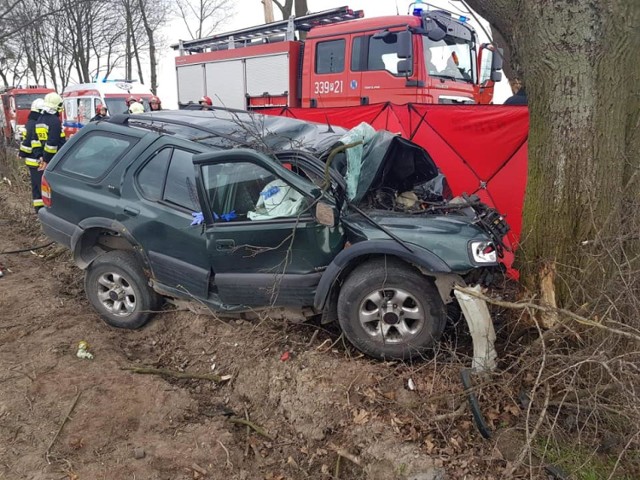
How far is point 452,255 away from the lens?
11.4ft

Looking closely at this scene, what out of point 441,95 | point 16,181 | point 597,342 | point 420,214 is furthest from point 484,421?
point 16,181

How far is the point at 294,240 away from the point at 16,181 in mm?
9180

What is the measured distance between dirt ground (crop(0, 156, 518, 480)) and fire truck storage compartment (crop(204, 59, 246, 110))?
7617 millimetres

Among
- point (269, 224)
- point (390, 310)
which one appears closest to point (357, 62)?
point (269, 224)

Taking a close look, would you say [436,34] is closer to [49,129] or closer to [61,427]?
[49,129]

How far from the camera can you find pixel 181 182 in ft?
13.9

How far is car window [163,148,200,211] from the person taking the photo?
4156 mm

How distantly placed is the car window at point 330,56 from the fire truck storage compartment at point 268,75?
0.76m

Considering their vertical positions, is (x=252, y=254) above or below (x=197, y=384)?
above

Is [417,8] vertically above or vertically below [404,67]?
above

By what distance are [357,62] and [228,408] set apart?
675 cm

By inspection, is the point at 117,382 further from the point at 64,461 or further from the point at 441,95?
the point at 441,95

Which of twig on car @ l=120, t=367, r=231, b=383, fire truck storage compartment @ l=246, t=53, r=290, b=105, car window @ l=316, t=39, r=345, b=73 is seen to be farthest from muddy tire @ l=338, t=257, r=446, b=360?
fire truck storage compartment @ l=246, t=53, r=290, b=105

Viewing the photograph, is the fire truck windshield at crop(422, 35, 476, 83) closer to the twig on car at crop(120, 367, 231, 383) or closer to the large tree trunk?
the large tree trunk
